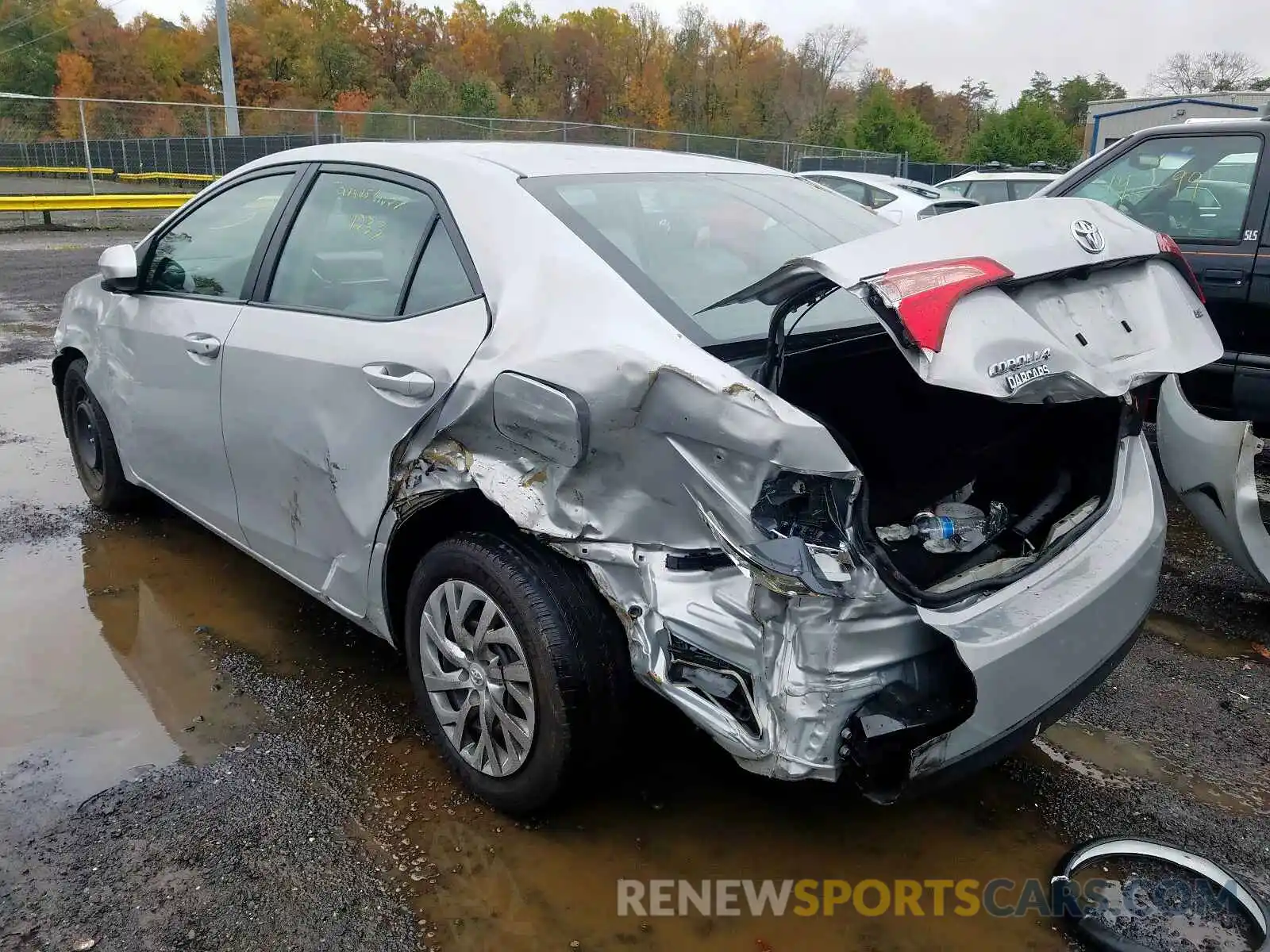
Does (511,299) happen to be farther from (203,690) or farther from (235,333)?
(203,690)

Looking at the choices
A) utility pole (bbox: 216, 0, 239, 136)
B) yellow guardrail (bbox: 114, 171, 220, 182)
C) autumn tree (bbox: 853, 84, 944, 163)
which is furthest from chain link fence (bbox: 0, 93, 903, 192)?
→ autumn tree (bbox: 853, 84, 944, 163)

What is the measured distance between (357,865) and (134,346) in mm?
2412

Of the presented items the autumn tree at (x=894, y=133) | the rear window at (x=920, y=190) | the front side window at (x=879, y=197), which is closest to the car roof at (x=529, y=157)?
the front side window at (x=879, y=197)

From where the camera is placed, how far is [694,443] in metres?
2.04

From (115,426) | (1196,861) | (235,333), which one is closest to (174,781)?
(235,333)

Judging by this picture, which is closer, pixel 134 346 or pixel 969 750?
pixel 969 750

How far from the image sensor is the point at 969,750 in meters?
2.11

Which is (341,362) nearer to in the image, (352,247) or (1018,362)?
(352,247)

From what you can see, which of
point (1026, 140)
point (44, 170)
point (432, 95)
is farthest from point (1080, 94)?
point (44, 170)

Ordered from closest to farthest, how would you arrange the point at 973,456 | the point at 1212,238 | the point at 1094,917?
the point at 1094,917
the point at 973,456
the point at 1212,238

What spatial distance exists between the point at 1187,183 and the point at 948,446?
138 inches

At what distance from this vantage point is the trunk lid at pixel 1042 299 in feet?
6.25

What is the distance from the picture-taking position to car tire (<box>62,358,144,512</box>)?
437 cm

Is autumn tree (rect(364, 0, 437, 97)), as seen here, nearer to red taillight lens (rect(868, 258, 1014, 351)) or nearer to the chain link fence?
the chain link fence
